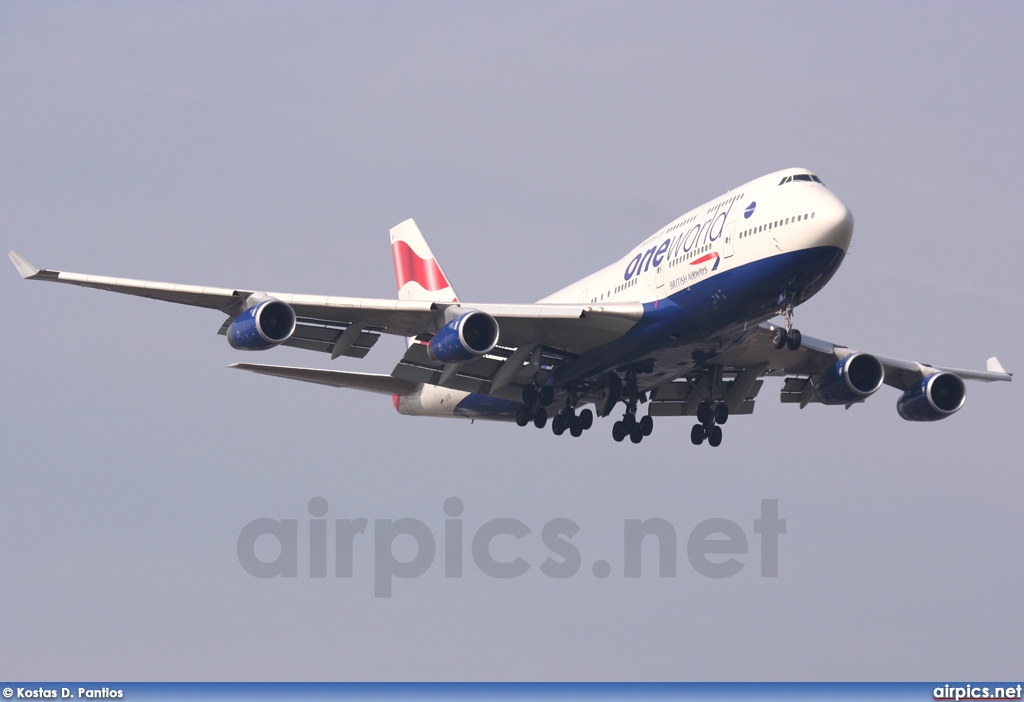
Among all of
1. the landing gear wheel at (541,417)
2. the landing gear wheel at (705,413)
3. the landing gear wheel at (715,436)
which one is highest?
the landing gear wheel at (705,413)

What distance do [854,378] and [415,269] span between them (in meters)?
19.9

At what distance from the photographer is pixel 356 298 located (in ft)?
140

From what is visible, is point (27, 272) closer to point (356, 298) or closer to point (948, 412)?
point (356, 298)

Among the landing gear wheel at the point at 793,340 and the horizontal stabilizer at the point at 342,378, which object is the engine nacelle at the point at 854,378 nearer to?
the landing gear wheel at the point at 793,340

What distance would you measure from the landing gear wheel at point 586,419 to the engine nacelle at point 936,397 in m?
11.8

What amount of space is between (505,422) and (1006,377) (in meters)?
19.2

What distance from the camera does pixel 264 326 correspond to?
133ft

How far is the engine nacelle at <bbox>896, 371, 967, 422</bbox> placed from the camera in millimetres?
49938

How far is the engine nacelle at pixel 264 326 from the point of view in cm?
4047

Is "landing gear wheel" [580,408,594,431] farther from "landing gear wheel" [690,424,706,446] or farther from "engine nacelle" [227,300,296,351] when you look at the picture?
"engine nacelle" [227,300,296,351]

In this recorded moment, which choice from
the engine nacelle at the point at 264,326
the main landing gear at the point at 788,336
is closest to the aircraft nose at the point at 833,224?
the main landing gear at the point at 788,336

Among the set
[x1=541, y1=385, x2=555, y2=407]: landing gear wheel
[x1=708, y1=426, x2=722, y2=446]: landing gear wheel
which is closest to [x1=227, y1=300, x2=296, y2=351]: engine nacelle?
[x1=541, y1=385, x2=555, y2=407]: landing gear wheel

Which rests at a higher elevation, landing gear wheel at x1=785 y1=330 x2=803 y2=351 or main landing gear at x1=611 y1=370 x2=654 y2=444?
main landing gear at x1=611 y1=370 x2=654 y2=444

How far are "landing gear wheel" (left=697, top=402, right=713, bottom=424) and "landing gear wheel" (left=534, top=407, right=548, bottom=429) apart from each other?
5750mm
